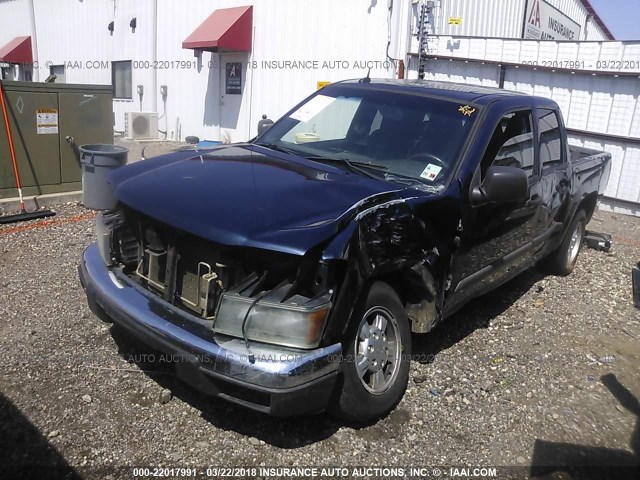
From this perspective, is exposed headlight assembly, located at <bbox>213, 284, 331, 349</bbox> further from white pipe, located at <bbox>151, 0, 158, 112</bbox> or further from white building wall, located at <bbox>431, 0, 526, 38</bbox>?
white pipe, located at <bbox>151, 0, 158, 112</bbox>

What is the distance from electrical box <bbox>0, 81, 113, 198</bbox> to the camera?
22.7 feet

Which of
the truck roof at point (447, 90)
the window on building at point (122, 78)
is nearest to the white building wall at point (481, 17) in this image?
the truck roof at point (447, 90)

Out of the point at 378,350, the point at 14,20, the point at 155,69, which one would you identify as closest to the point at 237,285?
the point at 378,350

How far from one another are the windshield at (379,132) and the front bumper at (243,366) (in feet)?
4.57

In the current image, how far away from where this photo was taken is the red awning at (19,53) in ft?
66.9

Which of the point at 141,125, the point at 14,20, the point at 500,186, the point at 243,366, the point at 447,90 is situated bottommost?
the point at 243,366

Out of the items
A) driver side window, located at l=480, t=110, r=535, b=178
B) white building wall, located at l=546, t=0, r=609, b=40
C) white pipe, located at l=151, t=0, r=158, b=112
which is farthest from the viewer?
white building wall, located at l=546, t=0, r=609, b=40

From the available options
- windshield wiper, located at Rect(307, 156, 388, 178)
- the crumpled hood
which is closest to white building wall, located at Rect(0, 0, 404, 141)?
windshield wiper, located at Rect(307, 156, 388, 178)

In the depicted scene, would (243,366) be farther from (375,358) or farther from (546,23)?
(546,23)

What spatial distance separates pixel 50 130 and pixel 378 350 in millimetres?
6168

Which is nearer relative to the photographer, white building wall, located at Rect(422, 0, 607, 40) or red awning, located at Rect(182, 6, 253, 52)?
white building wall, located at Rect(422, 0, 607, 40)

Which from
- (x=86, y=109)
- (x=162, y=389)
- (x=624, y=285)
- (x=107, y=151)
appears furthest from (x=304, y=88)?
(x=162, y=389)

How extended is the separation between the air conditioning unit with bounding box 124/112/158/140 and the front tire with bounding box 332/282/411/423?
12063 mm

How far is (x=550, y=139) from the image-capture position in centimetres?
492
